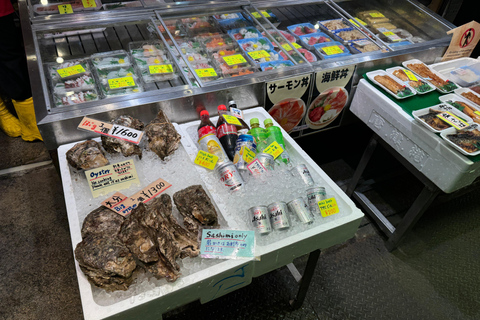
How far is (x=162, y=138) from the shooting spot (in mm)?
1751

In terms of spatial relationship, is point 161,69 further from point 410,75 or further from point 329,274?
point 329,274

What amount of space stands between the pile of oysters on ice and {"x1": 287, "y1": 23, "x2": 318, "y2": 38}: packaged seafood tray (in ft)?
7.12

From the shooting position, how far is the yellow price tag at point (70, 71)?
2170 mm

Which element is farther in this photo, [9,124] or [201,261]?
[9,124]

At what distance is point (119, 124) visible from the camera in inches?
70.9

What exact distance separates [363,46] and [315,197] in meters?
1.82

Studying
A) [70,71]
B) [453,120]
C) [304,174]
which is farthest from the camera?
[70,71]

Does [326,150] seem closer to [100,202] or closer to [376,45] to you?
[376,45]

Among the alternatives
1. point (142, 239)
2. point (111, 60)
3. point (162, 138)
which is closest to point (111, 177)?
point (162, 138)

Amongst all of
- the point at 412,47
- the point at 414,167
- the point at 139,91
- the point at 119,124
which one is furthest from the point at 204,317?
the point at 412,47

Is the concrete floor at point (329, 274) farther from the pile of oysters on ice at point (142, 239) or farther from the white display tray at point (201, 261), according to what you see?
the pile of oysters on ice at point (142, 239)

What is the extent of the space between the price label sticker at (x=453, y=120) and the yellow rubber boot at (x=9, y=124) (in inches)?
168

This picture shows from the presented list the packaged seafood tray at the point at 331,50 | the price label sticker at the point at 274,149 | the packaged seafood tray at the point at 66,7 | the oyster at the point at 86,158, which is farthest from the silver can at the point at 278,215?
the packaged seafood tray at the point at 66,7

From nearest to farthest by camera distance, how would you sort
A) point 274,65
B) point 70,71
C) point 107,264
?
point 107,264, point 70,71, point 274,65
